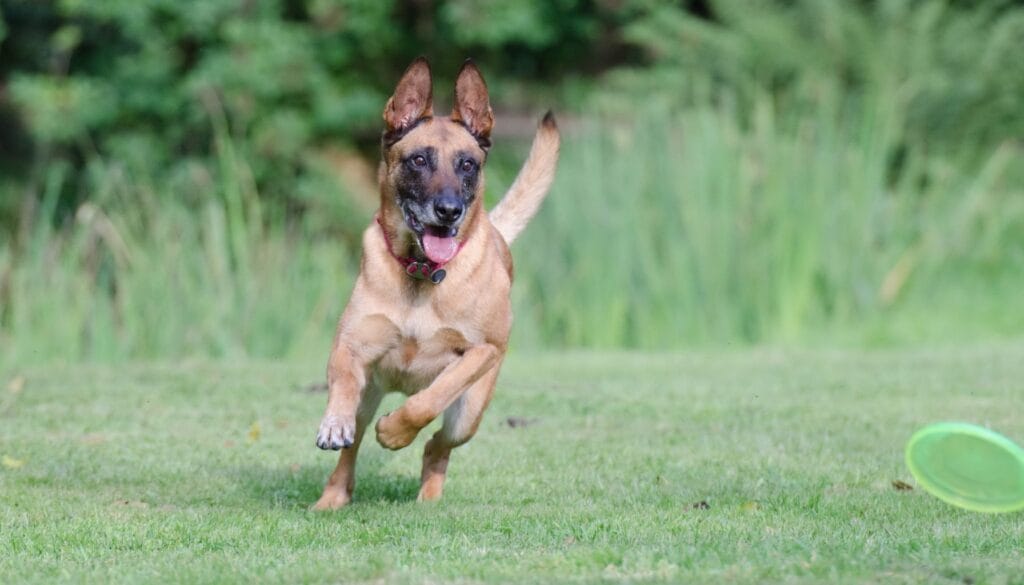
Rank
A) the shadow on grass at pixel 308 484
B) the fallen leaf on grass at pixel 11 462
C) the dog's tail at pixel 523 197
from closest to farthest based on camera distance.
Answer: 1. the shadow on grass at pixel 308 484
2. the fallen leaf on grass at pixel 11 462
3. the dog's tail at pixel 523 197

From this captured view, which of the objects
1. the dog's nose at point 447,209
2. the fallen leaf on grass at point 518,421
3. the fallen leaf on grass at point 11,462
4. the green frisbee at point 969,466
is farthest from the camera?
the fallen leaf on grass at point 518,421

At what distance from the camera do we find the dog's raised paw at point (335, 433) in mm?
5320

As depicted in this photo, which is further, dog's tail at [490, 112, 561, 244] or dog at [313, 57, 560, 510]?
dog's tail at [490, 112, 561, 244]

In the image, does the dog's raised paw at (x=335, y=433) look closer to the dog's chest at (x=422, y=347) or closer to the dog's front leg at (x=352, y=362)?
the dog's front leg at (x=352, y=362)

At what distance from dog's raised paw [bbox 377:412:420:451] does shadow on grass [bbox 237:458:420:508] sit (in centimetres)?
73

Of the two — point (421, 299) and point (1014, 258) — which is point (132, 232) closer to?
point (421, 299)

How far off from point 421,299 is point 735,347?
661 cm

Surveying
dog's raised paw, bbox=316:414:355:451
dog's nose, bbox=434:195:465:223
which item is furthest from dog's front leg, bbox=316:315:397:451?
Answer: dog's nose, bbox=434:195:465:223

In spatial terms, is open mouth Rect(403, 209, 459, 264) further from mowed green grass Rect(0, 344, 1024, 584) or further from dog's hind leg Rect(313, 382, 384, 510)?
mowed green grass Rect(0, 344, 1024, 584)

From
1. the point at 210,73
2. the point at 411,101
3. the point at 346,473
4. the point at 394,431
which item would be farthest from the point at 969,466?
the point at 210,73

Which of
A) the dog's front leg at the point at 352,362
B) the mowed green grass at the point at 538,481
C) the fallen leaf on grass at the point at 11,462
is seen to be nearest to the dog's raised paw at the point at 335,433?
the dog's front leg at the point at 352,362

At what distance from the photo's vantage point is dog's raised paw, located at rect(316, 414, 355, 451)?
5320mm

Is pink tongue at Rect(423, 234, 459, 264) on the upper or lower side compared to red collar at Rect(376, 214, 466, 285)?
upper

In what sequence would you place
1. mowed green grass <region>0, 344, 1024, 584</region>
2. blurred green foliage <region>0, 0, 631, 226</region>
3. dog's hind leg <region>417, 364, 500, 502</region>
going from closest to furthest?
1. mowed green grass <region>0, 344, 1024, 584</region>
2. dog's hind leg <region>417, 364, 500, 502</region>
3. blurred green foliage <region>0, 0, 631, 226</region>
